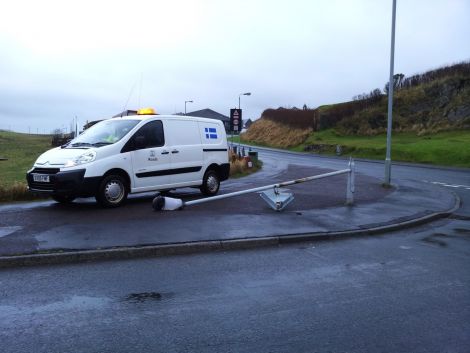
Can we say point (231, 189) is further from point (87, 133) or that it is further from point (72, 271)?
point (72, 271)

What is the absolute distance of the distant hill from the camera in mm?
49375

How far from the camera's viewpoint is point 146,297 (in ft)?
17.5

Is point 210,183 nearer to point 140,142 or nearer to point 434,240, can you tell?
point 140,142

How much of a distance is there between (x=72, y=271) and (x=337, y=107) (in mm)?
61706

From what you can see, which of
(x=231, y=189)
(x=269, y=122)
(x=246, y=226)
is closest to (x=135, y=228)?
(x=246, y=226)

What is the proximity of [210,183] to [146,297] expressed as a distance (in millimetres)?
7536

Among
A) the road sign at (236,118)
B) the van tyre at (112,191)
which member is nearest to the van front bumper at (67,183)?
the van tyre at (112,191)

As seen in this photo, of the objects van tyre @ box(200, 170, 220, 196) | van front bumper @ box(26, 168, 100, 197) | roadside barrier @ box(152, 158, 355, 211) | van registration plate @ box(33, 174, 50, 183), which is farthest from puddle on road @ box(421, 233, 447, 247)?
van registration plate @ box(33, 174, 50, 183)

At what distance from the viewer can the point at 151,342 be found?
415 cm

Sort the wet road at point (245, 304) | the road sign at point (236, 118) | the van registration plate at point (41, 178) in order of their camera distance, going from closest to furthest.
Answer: the wet road at point (245, 304) < the van registration plate at point (41, 178) < the road sign at point (236, 118)

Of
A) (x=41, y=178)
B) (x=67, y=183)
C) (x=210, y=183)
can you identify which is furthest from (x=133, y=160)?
(x=210, y=183)

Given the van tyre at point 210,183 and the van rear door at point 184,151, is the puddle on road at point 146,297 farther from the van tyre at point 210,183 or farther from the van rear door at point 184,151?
the van tyre at point 210,183

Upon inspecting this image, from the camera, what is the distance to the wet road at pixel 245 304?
4.22 meters

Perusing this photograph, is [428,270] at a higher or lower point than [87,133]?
lower
